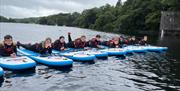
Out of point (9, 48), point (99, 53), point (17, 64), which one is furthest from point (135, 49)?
point (17, 64)

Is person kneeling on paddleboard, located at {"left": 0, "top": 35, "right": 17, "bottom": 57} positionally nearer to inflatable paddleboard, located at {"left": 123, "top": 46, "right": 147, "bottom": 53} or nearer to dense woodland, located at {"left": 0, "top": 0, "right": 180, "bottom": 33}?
inflatable paddleboard, located at {"left": 123, "top": 46, "right": 147, "bottom": 53}

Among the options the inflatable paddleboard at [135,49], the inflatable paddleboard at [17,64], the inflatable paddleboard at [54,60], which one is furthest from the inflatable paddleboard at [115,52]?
the inflatable paddleboard at [17,64]

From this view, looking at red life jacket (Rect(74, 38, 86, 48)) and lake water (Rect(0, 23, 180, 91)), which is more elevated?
red life jacket (Rect(74, 38, 86, 48))

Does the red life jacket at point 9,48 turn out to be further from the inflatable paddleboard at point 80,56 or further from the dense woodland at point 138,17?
the dense woodland at point 138,17

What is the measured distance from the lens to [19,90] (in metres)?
13.7

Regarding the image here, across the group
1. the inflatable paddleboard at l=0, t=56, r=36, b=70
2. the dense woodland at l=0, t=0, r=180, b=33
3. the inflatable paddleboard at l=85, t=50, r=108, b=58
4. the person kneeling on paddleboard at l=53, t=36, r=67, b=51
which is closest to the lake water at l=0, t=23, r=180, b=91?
the inflatable paddleboard at l=0, t=56, r=36, b=70

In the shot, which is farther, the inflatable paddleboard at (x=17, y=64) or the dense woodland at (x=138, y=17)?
the dense woodland at (x=138, y=17)

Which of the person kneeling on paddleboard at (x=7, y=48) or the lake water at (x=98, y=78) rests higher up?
the person kneeling on paddleboard at (x=7, y=48)

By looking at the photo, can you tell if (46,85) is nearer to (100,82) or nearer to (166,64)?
(100,82)

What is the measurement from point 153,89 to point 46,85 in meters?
5.04

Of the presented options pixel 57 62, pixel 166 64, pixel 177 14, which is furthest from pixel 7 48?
pixel 177 14

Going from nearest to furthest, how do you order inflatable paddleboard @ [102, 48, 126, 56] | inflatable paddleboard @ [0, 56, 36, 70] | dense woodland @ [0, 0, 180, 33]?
1. inflatable paddleboard @ [0, 56, 36, 70]
2. inflatable paddleboard @ [102, 48, 126, 56]
3. dense woodland @ [0, 0, 180, 33]

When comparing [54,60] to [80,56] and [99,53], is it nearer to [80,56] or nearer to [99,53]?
[80,56]

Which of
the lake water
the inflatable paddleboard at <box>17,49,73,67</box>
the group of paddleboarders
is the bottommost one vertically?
the lake water
